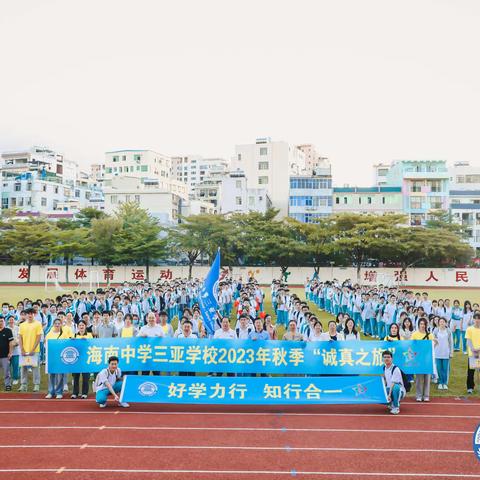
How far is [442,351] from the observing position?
36.2ft

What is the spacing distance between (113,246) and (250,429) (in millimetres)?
38642

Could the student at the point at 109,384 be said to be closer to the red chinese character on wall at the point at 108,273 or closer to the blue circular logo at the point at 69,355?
the blue circular logo at the point at 69,355

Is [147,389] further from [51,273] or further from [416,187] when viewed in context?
[416,187]

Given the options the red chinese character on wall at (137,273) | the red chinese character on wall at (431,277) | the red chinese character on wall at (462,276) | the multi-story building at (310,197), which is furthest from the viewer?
the multi-story building at (310,197)

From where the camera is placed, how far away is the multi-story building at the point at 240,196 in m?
61.1

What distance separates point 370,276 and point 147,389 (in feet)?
123

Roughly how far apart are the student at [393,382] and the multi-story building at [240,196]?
5161 centimetres

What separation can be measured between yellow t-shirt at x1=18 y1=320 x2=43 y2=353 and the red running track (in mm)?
1102

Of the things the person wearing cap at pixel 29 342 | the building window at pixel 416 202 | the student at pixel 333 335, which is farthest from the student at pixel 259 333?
the building window at pixel 416 202

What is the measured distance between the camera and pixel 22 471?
6.88 meters

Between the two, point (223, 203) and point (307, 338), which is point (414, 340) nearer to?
point (307, 338)

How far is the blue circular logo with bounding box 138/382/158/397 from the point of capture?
964cm

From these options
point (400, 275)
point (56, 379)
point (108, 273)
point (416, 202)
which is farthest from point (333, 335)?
point (416, 202)

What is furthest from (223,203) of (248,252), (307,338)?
(307,338)
